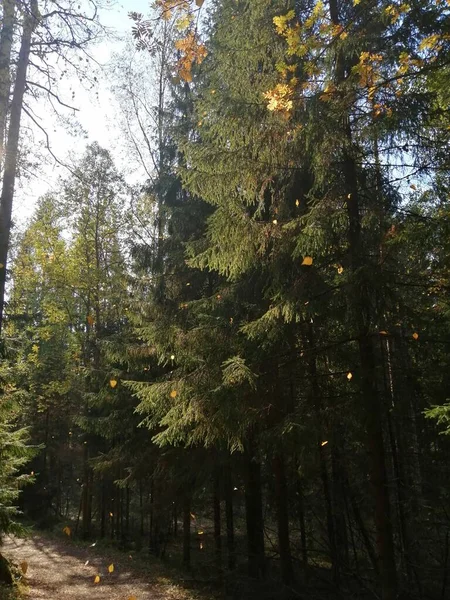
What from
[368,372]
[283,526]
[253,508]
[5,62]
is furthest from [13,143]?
[253,508]

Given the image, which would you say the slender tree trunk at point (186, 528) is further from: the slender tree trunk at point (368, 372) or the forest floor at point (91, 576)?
the slender tree trunk at point (368, 372)

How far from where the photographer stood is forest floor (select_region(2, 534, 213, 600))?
9828 mm

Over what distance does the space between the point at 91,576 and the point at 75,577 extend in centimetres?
43

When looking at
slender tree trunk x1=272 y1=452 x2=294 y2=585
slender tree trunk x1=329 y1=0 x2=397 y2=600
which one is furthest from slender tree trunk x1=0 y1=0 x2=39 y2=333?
slender tree trunk x1=272 y1=452 x2=294 y2=585

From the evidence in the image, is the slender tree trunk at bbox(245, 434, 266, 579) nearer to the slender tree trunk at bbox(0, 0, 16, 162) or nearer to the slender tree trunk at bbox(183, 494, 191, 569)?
the slender tree trunk at bbox(183, 494, 191, 569)

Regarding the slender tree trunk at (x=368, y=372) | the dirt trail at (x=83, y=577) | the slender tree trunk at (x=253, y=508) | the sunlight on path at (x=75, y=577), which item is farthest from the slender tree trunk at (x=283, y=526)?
the sunlight on path at (x=75, y=577)

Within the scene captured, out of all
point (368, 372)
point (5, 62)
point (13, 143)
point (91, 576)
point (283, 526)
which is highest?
point (5, 62)

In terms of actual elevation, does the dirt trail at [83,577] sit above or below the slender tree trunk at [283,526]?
below

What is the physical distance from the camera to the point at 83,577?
39.2 ft

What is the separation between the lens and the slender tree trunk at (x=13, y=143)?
7605mm

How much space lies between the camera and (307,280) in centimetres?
584

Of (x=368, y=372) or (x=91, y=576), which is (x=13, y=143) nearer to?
(x=368, y=372)

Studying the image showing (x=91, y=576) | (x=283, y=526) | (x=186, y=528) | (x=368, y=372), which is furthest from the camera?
(x=186, y=528)

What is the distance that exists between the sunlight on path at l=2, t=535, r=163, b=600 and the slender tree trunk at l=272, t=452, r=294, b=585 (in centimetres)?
303
